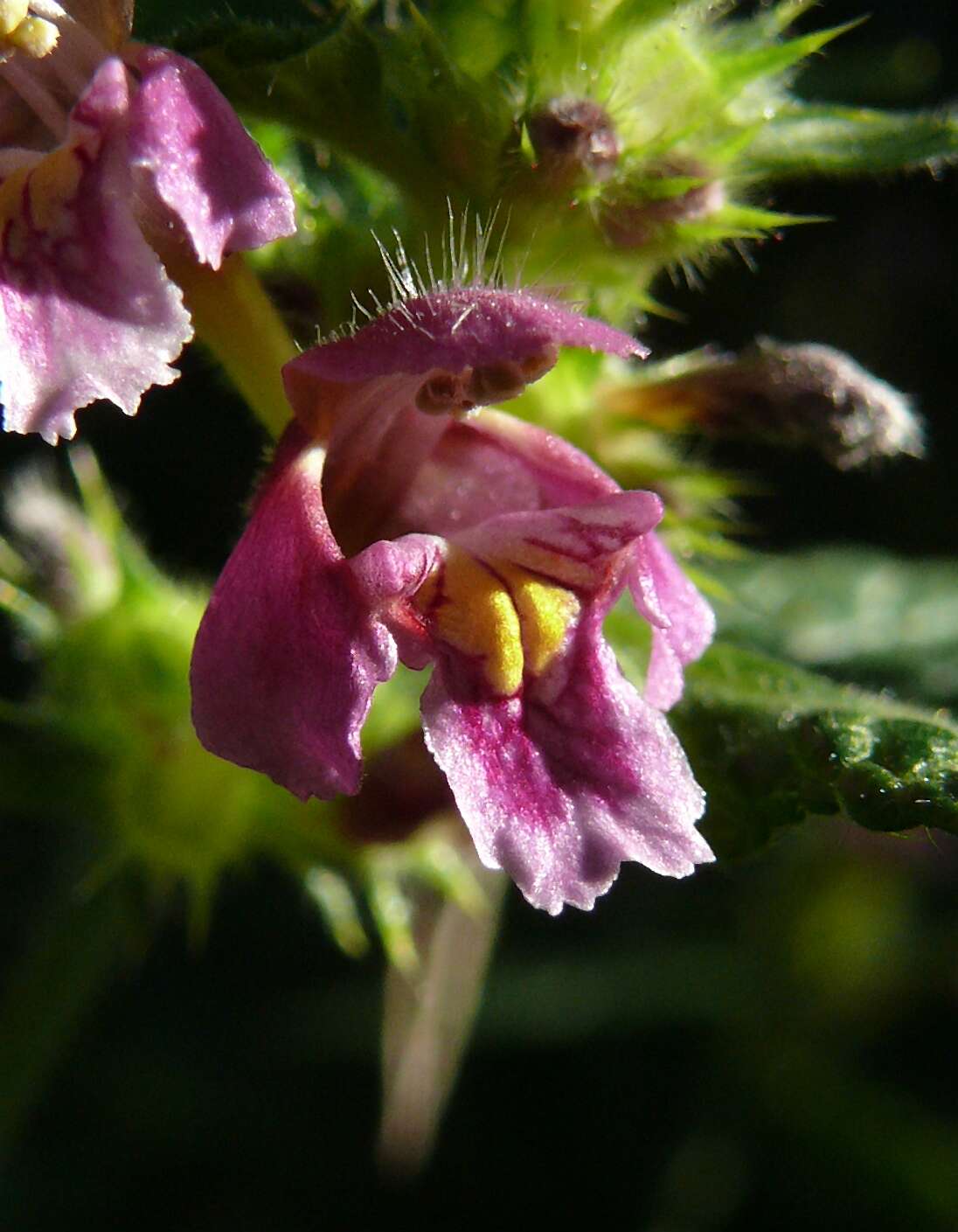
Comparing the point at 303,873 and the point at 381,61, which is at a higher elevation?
the point at 381,61

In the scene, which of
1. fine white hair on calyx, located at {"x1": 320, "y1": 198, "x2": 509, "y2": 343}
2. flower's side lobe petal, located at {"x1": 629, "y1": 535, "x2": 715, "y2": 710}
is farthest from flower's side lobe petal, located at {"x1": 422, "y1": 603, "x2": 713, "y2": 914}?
fine white hair on calyx, located at {"x1": 320, "y1": 198, "x2": 509, "y2": 343}

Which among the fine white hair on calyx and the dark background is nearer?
the fine white hair on calyx

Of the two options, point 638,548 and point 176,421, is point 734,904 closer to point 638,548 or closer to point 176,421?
point 176,421

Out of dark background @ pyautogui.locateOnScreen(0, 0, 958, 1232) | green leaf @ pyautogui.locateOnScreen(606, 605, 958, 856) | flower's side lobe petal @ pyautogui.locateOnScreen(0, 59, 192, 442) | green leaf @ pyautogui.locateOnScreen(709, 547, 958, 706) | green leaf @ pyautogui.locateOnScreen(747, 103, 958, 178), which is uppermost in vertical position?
flower's side lobe petal @ pyautogui.locateOnScreen(0, 59, 192, 442)

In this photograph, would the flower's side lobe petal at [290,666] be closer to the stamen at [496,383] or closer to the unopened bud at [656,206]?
the stamen at [496,383]

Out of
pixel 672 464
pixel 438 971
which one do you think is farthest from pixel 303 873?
pixel 672 464

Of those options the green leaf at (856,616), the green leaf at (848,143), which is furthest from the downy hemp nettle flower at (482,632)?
the green leaf at (856,616)

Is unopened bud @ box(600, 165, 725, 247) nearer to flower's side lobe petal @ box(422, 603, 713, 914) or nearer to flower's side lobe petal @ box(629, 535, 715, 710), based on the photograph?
flower's side lobe petal @ box(629, 535, 715, 710)
